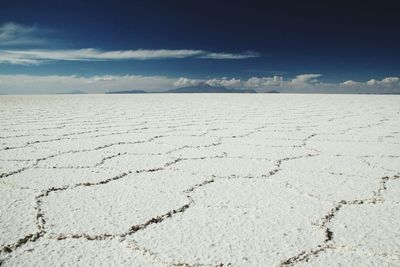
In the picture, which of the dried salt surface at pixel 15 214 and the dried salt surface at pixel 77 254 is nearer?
the dried salt surface at pixel 77 254

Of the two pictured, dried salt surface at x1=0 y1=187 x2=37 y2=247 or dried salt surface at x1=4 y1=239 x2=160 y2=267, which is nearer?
dried salt surface at x1=4 y1=239 x2=160 y2=267

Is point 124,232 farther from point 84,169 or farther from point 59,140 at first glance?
point 59,140

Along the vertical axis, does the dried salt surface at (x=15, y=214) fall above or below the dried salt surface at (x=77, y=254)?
above

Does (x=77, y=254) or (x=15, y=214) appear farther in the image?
(x=15, y=214)

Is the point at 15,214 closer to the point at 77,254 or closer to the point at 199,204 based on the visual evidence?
the point at 77,254

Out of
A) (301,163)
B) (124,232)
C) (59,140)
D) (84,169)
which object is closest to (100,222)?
(124,232)

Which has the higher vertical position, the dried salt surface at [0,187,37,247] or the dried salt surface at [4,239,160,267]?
the dried salt surface at [0,187,37,247]

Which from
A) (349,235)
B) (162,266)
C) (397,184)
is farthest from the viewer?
(397,184)

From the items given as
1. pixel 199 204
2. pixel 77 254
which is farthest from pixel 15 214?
pixel 199 204
